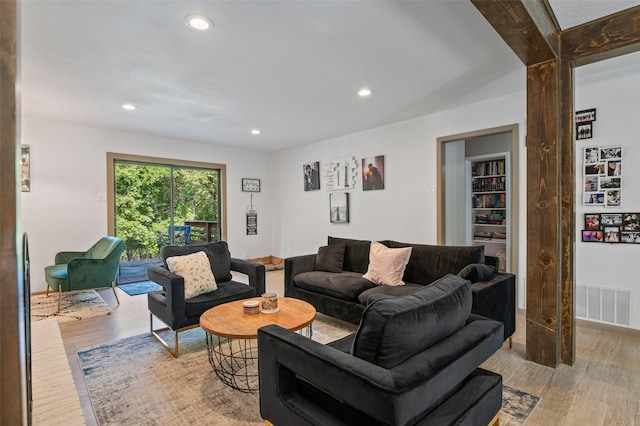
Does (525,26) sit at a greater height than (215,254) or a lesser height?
greater

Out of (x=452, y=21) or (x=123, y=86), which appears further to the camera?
(x=123, y=86)

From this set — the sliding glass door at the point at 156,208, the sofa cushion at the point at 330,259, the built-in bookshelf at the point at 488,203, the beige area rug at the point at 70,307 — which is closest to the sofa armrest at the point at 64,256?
the beige area rug at the point at 70,307

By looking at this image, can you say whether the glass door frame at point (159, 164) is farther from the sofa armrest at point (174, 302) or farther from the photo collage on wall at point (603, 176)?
the photo collage on wall at point (603, 176)

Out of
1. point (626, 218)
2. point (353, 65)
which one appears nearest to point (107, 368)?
point (353, 65)

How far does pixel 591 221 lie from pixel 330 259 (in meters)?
2.72

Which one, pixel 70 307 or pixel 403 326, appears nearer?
pixel 403 326

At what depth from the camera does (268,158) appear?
7.24m

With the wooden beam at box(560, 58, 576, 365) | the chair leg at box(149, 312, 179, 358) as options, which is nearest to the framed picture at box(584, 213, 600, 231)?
the wooden beam at box(560, 58, 576, 365)

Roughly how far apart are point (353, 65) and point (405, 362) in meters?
2.54

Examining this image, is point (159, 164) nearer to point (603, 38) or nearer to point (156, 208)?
point (156, 208)

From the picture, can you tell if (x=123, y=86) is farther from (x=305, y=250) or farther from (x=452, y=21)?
(x=305, y=250)

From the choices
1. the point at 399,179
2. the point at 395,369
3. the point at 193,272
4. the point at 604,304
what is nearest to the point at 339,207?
the point at 399,179

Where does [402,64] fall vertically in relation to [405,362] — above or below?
above

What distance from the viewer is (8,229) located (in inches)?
22.3
